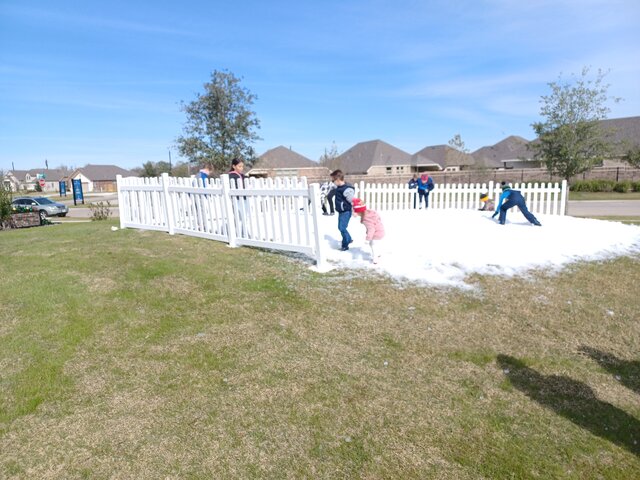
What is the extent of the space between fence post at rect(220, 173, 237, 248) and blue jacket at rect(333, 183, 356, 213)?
201 centimetres

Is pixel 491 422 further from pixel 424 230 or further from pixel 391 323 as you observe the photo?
pixel 424 230

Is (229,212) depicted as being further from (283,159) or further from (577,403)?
(283,159)

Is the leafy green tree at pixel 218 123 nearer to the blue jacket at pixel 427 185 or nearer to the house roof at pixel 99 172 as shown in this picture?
the blue jacket at pixel 427 185

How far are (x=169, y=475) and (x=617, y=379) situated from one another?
3772 millimetres

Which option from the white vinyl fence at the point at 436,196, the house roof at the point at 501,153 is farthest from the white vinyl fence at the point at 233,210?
the house roof at the point at 501,153

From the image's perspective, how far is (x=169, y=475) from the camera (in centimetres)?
260

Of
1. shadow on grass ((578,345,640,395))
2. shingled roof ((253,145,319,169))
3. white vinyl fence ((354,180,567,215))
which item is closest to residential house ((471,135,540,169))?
shingled roof ((253,145,319,169))

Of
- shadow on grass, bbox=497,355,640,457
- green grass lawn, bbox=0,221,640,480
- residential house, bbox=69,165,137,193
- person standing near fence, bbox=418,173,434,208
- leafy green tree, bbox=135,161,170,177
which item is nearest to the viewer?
green grass lawn, bbox=0,221,640,480

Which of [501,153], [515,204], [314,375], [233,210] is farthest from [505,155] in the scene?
[314,375]

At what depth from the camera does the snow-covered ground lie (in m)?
6.33

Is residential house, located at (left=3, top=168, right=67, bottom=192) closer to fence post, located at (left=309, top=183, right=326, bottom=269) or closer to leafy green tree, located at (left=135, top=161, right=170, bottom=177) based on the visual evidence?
leafy green tree, located at (left=135, top=161, right=170, bottom=177)

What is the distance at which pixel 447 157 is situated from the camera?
5719 cm

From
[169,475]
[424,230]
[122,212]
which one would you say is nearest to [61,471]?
[169,475]

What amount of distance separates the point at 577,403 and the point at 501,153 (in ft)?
214
